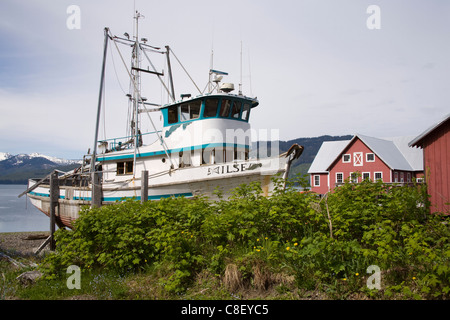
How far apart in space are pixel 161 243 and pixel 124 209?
2.00m

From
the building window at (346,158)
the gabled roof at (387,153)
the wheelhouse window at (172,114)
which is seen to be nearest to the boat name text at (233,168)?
the wheelhouse window at (172,114)

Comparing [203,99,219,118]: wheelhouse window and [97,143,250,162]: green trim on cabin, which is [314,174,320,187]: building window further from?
[203,99,219,118]: wheelhouse window

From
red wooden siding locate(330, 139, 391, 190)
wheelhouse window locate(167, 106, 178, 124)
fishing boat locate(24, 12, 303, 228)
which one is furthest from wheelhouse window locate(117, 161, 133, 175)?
red wooden siding locate(330, 139, 391, 190)

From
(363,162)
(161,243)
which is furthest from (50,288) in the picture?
(363,162)

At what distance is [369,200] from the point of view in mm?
7391

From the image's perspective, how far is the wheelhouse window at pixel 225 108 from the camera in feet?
51.2

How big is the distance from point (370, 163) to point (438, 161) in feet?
76.8

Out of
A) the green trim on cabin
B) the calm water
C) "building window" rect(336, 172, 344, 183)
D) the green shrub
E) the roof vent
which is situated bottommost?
the calm water

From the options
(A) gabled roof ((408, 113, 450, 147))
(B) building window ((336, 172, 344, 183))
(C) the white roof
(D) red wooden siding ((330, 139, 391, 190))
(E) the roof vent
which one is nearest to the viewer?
(A) gabled roof ((408, 113, 450, 147))

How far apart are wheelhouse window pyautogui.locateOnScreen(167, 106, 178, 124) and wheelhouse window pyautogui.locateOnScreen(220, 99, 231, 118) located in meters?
2.45

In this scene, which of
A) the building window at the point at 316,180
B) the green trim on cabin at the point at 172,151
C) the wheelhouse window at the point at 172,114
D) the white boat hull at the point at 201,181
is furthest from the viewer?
the building window at the point at 316,180

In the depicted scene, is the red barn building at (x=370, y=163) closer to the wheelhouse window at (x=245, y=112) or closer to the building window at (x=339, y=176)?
the building window at (x=339, y=176)

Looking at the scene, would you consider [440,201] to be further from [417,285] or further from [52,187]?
[52,187]

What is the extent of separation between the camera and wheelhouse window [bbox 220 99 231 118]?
1559 cm
